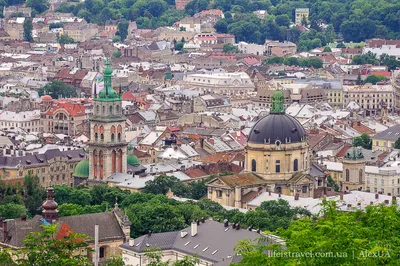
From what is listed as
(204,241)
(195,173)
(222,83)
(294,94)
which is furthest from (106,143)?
(222,83)

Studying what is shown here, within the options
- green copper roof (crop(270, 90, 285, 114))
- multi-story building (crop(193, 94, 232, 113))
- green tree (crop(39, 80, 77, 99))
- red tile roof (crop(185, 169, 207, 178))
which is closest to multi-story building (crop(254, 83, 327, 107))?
multi-story building (crop(193, 94, 232, 113))

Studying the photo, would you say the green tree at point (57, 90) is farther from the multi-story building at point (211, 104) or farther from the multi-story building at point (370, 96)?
the multi-story building at point (370, 96)

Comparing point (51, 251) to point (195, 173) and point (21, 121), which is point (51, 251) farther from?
point (21, 121)

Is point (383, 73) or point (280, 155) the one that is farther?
point (383, 73)

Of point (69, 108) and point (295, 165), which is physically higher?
point (295, 165)

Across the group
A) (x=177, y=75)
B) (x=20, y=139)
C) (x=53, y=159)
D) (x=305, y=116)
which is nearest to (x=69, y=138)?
(x=20, y=139)

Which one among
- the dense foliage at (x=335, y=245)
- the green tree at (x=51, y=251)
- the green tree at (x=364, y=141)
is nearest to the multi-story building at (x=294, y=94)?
the green tree at (x=364, y=141)

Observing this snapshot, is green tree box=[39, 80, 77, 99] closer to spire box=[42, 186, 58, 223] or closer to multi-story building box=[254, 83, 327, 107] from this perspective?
multi-story building box=[254, 83, 327, 107]
